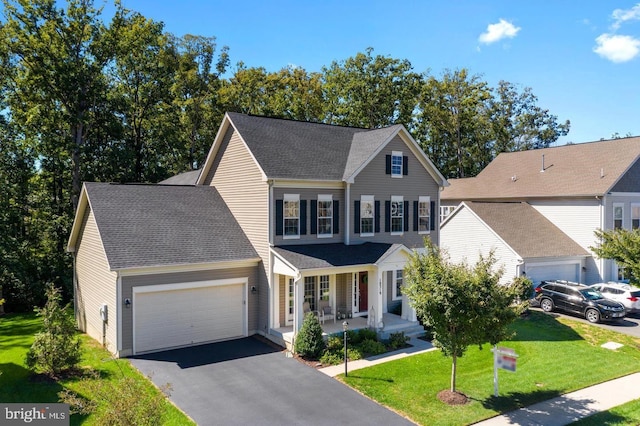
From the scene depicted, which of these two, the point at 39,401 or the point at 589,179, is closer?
the point at 39,401

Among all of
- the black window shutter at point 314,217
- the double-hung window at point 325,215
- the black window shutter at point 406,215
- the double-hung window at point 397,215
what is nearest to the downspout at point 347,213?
the double-hung window at point 325,215

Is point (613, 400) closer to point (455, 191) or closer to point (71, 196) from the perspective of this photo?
point (455, 191)

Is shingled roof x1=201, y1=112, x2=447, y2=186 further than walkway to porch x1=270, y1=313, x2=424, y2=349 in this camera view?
Yes

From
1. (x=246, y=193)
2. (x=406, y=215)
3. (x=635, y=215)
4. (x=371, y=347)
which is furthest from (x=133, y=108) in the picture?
(x=635, y=215)

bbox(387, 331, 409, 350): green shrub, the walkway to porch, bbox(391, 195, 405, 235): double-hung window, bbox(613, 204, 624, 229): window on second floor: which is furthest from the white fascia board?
bbox(613, 204, 624, 229): window on second floor

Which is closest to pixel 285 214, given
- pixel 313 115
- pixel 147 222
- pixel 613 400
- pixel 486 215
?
pixel 147 222

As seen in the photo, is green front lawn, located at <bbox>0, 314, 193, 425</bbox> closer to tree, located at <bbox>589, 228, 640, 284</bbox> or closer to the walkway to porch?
the walkway to porch
